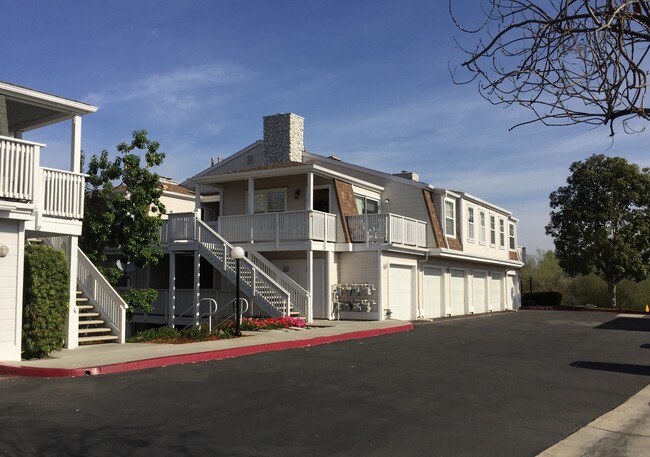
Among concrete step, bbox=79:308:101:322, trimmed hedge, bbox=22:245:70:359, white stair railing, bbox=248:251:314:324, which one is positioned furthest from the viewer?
white stair railing, bbox=248:251:314:324

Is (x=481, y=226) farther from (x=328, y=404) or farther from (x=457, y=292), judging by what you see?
(x=328, y=404)

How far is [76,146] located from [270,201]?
1182cm

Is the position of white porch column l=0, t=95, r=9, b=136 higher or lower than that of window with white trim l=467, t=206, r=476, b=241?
higher

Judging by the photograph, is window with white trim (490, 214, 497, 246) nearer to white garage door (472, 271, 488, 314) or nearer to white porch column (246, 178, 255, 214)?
white garage door (472, 271, 488, 314)

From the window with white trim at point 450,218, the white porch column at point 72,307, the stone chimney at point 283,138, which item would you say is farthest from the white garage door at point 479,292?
the white porch column at point 72,307

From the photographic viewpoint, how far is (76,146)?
14477 mm

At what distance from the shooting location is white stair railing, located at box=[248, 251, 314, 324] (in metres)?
21.3

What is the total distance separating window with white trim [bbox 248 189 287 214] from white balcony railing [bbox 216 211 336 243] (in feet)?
6.40

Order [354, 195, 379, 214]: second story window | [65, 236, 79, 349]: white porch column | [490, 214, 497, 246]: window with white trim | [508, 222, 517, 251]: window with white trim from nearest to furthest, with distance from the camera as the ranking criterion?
[65, 236, 79, 349]: white porch column
[354, 195, 379, 214]: second story window
[490, 214, 497, 246]: window with white trim
[508, 222, 517, 251]: window with white trim

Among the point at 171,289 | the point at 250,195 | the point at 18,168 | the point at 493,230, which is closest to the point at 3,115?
the point at 18,168

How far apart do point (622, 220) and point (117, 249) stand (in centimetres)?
3048

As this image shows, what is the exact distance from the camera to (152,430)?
6.72m

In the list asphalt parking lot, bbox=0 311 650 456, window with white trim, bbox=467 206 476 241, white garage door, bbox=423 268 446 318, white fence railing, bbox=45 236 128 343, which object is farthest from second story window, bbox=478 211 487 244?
white fence railing, bbox=45 236 128 343

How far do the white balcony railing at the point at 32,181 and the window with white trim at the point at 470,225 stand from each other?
65.5 ft
